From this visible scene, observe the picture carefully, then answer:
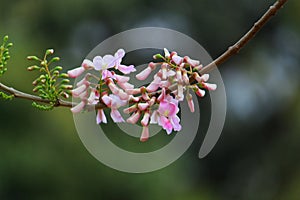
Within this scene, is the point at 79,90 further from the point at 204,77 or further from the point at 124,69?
the point at 204,77

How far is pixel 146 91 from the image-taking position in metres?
1.01

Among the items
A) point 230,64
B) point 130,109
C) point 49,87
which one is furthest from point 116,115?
point 230,64

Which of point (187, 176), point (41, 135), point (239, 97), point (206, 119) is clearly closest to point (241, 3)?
point (239, 97)

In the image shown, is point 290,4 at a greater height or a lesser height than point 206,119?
greater

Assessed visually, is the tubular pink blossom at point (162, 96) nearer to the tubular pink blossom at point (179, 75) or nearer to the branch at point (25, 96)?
the tubular pink blossom at point (179, 75)

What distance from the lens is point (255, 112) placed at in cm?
659

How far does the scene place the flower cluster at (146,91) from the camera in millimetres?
1005

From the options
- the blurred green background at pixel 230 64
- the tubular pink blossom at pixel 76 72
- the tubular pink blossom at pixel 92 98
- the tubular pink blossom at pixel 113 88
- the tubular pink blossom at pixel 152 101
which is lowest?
the tubular pink blossom at pixel 152 101

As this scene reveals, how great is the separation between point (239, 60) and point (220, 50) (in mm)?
597

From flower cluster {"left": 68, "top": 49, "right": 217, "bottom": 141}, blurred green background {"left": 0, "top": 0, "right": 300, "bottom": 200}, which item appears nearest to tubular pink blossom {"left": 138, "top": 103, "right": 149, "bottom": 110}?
flower cluster {"left": 68, "top": 49, "right": 217, "bottom": 141}

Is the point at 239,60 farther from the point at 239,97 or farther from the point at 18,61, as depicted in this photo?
the point at 18,61

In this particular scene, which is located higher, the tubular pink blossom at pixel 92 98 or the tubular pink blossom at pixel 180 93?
the tubular pink blossom at pixel 92 98

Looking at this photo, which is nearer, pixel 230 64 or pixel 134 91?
pixel 134 91

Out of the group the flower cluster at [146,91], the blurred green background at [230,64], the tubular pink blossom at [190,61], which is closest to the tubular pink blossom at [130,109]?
the flower cluster at [146,91]
